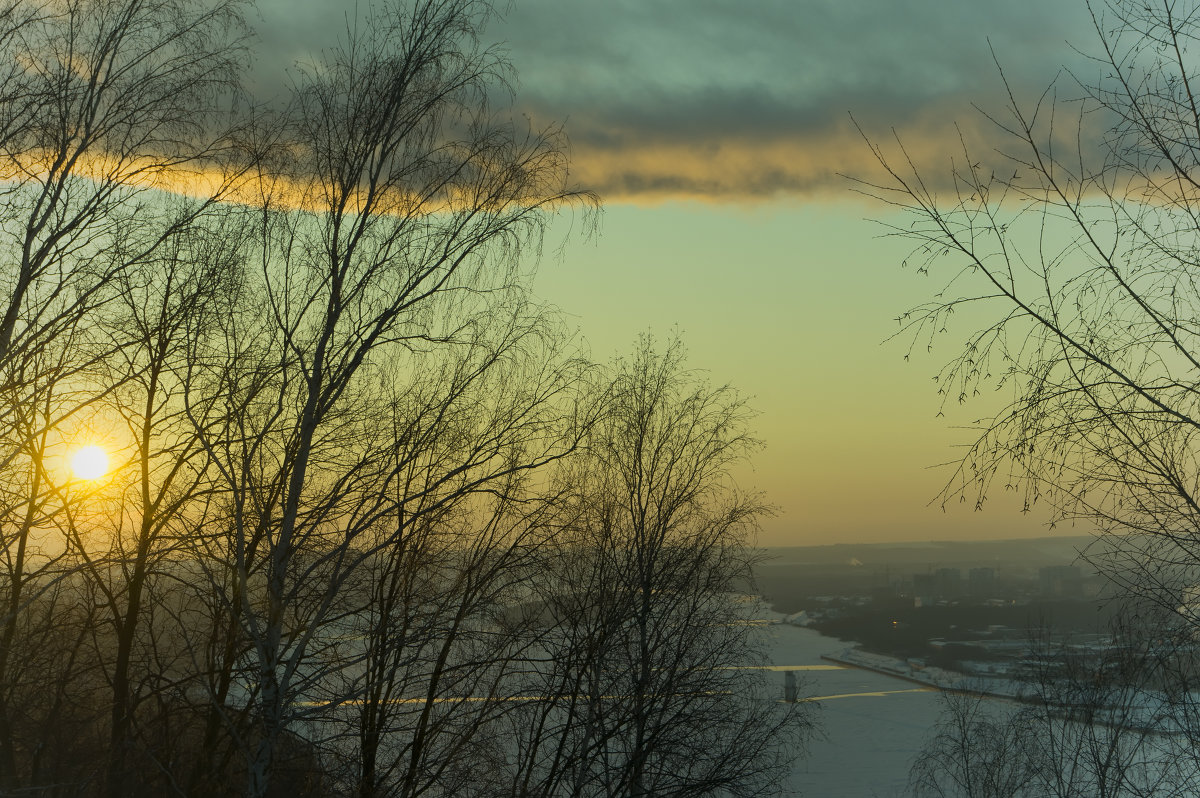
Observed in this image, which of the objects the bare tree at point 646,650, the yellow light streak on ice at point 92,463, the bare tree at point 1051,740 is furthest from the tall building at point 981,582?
the yellow light streak on ice at point 92,463

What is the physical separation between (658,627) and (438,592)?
514 cm

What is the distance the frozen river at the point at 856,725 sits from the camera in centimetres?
2841

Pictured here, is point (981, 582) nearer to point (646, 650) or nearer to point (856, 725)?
A: point (856, 725)

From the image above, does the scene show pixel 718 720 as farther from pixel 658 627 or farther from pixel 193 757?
pixel 193 757

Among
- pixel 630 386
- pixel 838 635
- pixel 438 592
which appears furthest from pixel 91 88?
pixel 838 635

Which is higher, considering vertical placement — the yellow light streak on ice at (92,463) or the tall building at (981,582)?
the yellow light streak on ice at (92,463)

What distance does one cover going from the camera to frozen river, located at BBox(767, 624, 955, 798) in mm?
28406

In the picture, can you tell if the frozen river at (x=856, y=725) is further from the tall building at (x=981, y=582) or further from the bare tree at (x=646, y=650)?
the tall building at (x=981, y=582)

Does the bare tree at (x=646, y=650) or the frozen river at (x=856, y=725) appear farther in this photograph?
the frozen river at (x=856, y=725)

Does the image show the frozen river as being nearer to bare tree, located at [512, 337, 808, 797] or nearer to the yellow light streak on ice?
bare tree, located at [512, 337, 808, 797]

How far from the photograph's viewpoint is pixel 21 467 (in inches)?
390

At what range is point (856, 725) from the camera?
35375mm

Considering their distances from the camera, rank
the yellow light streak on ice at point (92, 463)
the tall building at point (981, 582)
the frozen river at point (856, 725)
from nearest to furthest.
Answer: the yellow light streak on ice at point (92, 463), the frozen river at point (856, 725), the tall building at point (981, 582)

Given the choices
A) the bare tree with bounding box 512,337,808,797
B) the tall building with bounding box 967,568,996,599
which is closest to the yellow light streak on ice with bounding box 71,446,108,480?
the bare tree with bounding box 512,337,808,797
